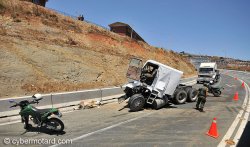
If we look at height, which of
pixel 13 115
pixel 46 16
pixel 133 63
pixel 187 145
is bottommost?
pixel 187 145

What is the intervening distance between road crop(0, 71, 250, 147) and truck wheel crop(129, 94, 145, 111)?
345 mm

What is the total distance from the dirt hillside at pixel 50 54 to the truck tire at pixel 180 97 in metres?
8.85

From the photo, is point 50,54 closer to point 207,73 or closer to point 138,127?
point 138,127

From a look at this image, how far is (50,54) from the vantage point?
2470cm

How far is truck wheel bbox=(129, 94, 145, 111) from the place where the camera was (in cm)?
1445

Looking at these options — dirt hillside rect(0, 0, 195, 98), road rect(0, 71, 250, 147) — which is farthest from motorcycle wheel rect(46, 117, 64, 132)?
dirt hillside rect(0, 0, 195, 98)

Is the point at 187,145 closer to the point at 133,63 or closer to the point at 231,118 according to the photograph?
the point at 231,118

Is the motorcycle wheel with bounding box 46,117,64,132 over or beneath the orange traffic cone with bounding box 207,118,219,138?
over

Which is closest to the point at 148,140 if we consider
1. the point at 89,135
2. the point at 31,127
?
the point at 89,135

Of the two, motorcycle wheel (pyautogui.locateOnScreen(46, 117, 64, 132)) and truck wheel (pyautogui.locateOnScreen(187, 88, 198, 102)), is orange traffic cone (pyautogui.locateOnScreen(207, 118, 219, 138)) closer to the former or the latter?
motorcycle wheel (pyautogui.locateOnScreen(46, 117, 64, 132))

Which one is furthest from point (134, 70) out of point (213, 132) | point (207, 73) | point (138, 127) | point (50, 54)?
point (207, 73)

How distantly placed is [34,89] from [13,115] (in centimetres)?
761

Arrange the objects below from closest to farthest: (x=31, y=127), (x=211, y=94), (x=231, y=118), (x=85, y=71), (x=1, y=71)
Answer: (x=31, y=127) → (x=231, y=118) → (x=1, y=71) → (x=211, y=94) → (x=85, y=71)

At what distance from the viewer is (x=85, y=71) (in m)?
25.4
